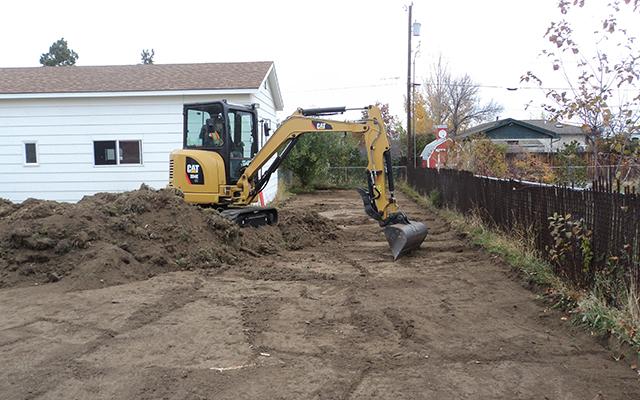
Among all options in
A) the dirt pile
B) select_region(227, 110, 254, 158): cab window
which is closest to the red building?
select_region(227, 110, 254, 158): cab window

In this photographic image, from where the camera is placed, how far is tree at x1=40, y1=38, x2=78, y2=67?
55844 mm

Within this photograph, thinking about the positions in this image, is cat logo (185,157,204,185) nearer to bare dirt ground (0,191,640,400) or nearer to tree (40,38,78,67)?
bare dirt ground (0,191,640,400)

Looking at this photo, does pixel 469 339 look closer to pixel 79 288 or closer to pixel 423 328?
pixel 423 328

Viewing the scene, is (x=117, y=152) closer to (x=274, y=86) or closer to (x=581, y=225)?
(x=274, y=86)

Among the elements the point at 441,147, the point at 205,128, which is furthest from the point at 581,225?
the point at 441,147

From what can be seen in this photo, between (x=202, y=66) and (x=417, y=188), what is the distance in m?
11.2

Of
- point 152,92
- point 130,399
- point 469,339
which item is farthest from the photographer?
point 152,92

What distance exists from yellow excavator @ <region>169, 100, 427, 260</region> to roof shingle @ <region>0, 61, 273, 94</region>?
533cm

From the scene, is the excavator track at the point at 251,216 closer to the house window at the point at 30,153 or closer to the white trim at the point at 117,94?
the white trim at the point at 117,94

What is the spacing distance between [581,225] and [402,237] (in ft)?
11.8

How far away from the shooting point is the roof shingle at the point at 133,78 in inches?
664

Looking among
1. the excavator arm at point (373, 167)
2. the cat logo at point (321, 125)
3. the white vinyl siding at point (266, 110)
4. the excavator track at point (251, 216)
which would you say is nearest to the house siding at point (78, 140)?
the white vinyl siding at point (266, 110)

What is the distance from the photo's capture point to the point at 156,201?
1022cm

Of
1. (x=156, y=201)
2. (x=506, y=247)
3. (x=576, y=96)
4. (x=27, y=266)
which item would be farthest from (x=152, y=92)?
(x=576, y=96)
